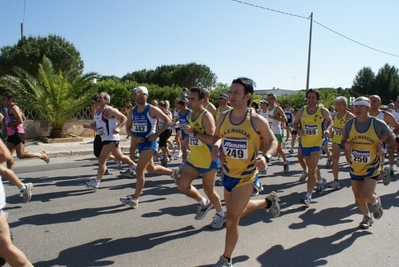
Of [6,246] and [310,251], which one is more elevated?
[6,246]

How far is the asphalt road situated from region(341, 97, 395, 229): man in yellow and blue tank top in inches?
18.7

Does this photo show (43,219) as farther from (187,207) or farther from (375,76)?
(375,76)

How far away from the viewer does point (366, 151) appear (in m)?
5.03

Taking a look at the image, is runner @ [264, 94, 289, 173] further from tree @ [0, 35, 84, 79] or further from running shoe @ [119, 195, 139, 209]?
tree @ [0, 35, 84, 79]

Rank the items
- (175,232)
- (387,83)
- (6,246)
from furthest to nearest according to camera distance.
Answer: (387,83), (175,232), (6,246)

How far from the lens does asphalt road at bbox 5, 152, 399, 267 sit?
4078mm

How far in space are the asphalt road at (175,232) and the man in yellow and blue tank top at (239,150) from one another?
65 centimetres

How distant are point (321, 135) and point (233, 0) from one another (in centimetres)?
1207

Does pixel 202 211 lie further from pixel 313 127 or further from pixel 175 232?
pixel 313 127

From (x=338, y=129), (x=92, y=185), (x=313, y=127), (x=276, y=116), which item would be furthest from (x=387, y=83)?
(x=92, y=185)

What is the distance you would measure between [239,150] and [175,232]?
5.94 ft

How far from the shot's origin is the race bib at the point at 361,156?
5008mm

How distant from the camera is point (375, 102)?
25.7 ft

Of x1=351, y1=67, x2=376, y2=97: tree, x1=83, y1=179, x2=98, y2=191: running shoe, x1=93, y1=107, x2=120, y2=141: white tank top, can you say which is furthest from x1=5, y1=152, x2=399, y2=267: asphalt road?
x1=351, y1=67, x2=376, y2=97: tree
